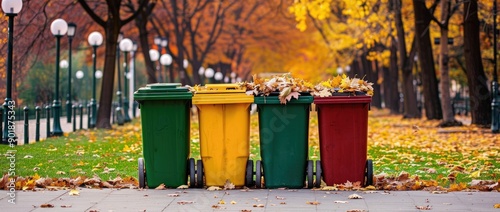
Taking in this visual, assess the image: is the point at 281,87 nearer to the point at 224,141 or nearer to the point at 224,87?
the point at 224,87

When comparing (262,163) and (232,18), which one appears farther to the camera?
(232,18)

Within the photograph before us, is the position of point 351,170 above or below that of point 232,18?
below

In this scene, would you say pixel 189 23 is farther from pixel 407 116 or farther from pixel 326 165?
pixel 326 165

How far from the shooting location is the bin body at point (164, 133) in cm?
1110

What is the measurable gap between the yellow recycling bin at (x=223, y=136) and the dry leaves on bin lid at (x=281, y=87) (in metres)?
0.17

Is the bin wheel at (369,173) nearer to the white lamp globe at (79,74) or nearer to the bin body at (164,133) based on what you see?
the bin body at (164,133)

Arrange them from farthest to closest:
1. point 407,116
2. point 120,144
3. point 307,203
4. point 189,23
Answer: point 189,23 → point 407,116 → point 120,144 → point 307,203

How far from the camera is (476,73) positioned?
1069 inches

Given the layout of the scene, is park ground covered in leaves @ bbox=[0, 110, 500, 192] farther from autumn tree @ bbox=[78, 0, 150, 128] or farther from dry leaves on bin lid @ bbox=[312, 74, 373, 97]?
autumn tree @ bbox=[78, 0, 150, 128]

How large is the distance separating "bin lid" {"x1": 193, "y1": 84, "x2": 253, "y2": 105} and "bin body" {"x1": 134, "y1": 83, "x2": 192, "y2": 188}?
0.17 meters

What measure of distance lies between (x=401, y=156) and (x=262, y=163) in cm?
573

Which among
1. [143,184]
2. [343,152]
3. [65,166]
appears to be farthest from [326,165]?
[65,166]

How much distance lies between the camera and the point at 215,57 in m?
61.4

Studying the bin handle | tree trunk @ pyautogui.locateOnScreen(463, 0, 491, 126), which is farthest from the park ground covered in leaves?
tree trunk @ pyautogui.locateOnScreen(463, 0, 491, 126)
